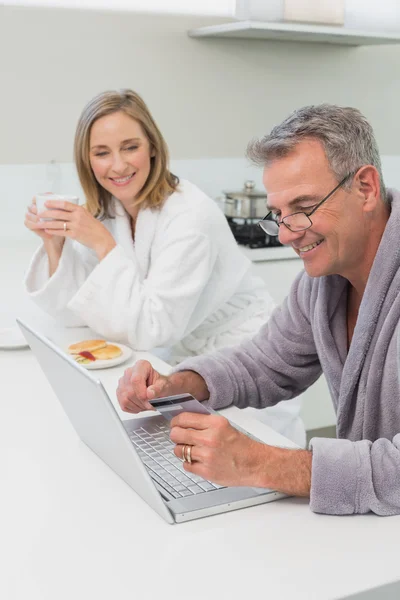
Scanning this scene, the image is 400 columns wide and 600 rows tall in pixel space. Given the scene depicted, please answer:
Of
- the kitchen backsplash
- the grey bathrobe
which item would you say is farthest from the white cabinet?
the grey bathrobe

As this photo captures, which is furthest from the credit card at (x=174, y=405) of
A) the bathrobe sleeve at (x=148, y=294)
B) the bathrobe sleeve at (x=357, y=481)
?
the bathrobe sleeve at (x=148, y=294)

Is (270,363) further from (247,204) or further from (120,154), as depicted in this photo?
(247,204)

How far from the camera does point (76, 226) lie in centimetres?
212

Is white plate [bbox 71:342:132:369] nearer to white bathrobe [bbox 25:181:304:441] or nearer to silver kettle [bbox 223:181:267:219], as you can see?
white bathrobe [bbox 25:181:304:441]

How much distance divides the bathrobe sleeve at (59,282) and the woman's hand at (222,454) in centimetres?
110

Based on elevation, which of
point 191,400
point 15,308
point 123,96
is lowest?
point 15,308

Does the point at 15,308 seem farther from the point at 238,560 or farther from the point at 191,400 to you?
the point at 238,560

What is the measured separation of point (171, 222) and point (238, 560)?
131 cm

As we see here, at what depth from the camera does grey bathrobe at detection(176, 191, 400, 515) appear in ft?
3.76

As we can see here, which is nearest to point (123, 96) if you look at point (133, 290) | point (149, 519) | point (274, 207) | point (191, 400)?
point (133, 290)

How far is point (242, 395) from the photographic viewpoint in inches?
64.4

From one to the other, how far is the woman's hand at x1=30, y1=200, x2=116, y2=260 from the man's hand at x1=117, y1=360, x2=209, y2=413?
2.14ft

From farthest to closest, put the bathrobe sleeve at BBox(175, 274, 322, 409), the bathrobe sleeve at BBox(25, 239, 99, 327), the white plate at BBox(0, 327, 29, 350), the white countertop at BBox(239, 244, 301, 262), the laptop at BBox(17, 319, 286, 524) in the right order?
1. the white countertop at BBox(239, 244, 301, 262)
2. the bathrobe sleeve at BBox(25, 239, 99, 327)
3. the white plate at BBox(0, 327, 29, 350)
4. the bathrobe sleeve at BBox(175, 274, 322, 409)
5. the laptop at BBox(17, 319, 286, 524)

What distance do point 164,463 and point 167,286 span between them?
85cm
